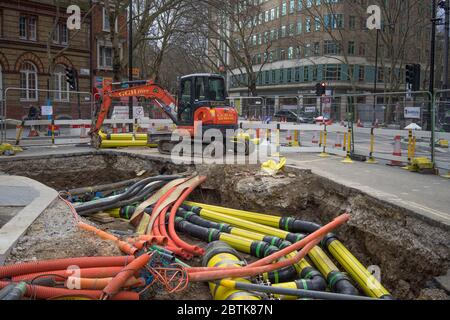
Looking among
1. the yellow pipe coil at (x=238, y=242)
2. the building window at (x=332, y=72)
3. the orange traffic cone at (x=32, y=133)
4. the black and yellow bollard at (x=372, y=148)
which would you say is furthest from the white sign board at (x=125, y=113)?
the building window at (x=332, y=72)

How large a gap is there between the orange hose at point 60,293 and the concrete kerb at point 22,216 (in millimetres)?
746

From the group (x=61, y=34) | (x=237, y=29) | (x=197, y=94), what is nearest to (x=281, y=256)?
(x=197, y=94)

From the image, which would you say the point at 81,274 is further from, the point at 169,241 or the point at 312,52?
the point at 312,52

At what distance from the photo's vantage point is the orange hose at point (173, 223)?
280 inches

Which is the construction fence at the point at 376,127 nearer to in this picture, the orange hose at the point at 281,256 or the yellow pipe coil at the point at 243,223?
the yellow pipe coil at the point at 243,223

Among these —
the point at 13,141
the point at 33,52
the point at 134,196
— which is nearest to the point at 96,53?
the point at 33,52

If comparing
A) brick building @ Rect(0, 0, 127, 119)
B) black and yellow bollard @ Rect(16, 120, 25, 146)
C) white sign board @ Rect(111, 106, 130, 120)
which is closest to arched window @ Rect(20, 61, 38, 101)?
brick building @ Rect(0, 0, 127, 119)

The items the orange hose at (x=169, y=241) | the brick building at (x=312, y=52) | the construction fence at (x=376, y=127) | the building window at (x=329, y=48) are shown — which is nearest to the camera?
the orange hose at (x=169, y=241)

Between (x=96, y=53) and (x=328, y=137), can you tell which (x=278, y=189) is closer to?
(x=328, y=137)

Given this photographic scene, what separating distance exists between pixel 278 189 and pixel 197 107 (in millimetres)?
5913

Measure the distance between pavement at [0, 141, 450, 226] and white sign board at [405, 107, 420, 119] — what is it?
1.59 m

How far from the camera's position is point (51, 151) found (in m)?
14.7

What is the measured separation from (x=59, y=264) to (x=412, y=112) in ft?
35.5

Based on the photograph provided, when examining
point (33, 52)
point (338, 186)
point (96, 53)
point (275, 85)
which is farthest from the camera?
point (275, 85)
